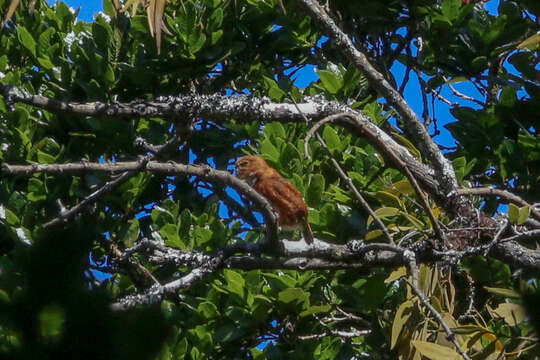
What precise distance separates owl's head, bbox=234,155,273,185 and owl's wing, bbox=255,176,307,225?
0.13 feet

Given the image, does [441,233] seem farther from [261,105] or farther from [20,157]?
[20,157]

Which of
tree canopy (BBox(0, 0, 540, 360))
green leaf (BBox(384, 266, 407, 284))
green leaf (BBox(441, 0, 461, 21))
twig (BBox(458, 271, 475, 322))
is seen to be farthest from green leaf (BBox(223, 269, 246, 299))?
green leaf (BBox(441, 0, 461, 21))

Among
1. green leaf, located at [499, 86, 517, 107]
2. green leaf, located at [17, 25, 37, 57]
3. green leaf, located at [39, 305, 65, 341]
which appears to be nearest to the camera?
green leaf, located at [39, 305, 65, 341]

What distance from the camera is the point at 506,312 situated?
2.99 meters

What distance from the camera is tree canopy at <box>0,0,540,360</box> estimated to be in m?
3.13

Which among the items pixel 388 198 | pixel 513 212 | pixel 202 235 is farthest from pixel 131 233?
pixel 513 212

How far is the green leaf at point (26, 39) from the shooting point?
4.62 metres

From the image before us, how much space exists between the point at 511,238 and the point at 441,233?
0.87 feet

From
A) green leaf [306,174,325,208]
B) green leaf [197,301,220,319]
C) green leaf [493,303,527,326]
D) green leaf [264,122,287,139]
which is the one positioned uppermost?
green leaf [264,122,287,139]

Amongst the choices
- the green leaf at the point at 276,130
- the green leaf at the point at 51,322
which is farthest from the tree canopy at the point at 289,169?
the green leaf at the point at 51,322

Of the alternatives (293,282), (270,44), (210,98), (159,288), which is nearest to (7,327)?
(159,288)

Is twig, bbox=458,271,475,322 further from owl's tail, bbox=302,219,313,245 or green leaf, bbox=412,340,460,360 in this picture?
owl's tail, bbox=302,219,313,245

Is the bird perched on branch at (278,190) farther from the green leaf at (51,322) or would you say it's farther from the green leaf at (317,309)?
the green leaf at (51,322)

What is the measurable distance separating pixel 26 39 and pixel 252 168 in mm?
1451
